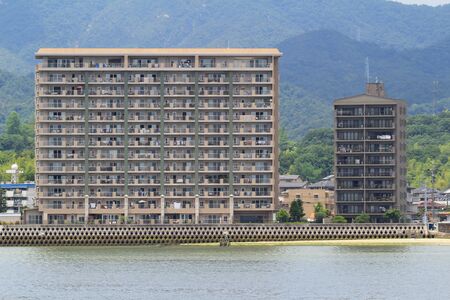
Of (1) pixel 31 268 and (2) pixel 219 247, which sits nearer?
(1) pixel 31 268

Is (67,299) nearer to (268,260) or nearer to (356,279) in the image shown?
(356,279)

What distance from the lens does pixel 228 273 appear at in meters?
143

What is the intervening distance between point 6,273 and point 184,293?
32585 millimetres

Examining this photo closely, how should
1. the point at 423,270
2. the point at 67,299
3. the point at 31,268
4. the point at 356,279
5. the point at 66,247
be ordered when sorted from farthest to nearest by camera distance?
the point at 66,247
the point at 31,268
the point at 423,270
the point at 356,279
the point at 67,299

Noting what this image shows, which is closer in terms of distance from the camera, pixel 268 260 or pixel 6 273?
pixel 6 273

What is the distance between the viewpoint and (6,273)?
481 feet

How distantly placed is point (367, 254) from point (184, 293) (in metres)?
57.1

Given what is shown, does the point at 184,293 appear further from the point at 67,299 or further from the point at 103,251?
the point at 103,251

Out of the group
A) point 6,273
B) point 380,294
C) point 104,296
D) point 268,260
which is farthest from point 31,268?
point 380,294

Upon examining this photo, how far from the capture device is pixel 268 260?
163m

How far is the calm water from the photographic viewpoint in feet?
396

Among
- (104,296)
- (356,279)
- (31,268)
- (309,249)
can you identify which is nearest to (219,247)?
(309,249)

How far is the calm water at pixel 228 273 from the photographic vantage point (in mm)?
120625

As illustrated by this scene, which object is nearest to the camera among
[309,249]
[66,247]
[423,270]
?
[423,270]
